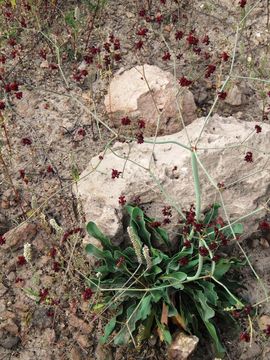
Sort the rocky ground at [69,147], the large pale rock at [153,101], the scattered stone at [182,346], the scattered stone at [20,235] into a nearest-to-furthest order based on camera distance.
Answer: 1. the scattered stone at [182,346]
2. the rocky ground at [69,147]
3. the scattered stone at [20,235]
4. the large pale rock at [153,101]

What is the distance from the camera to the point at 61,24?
5.07m

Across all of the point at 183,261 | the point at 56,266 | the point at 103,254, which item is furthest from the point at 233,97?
the point at 56,266

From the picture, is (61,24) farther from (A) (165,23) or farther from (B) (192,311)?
(B) (192,311)

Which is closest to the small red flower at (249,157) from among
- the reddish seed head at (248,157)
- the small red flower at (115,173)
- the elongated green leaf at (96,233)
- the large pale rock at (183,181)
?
the reddish seed head at (248,157)

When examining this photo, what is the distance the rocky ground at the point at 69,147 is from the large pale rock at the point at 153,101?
0.17 meters

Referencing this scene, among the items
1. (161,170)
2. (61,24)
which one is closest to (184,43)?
(61,24)

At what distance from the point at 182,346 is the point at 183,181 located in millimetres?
1142

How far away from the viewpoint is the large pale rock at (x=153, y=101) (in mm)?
4219

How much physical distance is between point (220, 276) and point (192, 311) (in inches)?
12.5

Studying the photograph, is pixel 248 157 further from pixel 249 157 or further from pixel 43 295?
pixel 43 295

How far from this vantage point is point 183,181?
374 cm

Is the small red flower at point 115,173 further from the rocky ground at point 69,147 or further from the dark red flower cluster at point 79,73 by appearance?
the dark red flower cluster at point 79,73

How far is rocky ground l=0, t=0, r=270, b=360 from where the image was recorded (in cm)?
359

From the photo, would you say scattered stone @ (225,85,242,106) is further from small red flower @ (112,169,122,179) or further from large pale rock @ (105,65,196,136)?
small red flower @ (112,169,122,179)
